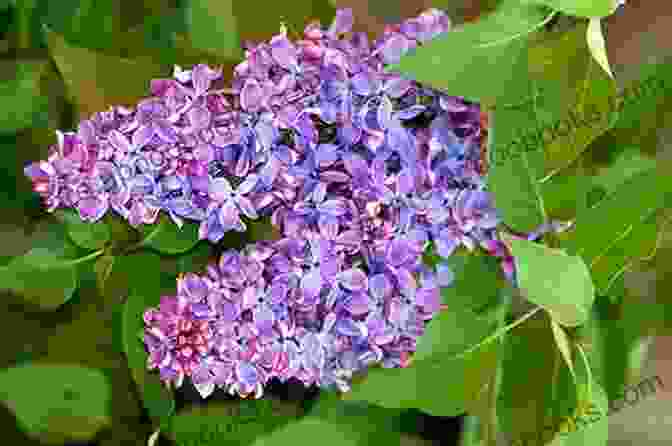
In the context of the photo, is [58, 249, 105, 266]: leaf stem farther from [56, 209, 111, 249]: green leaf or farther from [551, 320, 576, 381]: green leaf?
[551, 320, 576, 381]: green leaf

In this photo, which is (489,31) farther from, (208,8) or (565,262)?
(208,8)

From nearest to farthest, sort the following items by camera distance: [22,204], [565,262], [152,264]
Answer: [565,262]
[152,264]
[22,204]

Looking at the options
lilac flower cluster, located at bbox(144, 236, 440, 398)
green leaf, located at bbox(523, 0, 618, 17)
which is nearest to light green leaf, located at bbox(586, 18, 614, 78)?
green leaf, located at bbox(523, 0, 618, 17)

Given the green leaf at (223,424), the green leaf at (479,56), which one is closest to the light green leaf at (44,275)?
the green leaf at (223,424)

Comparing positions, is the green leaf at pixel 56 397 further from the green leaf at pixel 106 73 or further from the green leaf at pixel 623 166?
the green leaf at pixel 623 166

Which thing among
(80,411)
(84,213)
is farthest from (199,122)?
(80,411)

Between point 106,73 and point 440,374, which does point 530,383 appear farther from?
point 106,73
